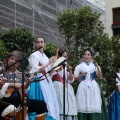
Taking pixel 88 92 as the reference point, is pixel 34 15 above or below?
above

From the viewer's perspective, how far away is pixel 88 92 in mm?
5633

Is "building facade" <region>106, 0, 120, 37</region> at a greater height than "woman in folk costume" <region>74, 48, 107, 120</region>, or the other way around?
"building facade" <region>106, 0, 120, 37</region>

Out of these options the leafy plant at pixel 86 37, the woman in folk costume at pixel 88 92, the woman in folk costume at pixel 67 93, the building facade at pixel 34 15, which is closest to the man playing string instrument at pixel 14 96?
the woman in folk costume at pixel 67 93

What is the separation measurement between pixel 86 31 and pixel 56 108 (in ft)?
11.8

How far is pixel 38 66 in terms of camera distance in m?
4.82

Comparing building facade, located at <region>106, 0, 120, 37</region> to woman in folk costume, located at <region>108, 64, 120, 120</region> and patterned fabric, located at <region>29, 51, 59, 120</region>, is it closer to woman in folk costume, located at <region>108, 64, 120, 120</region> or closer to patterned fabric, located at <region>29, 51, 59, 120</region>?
woman in folk costume, located at <region>108, 64, 120, 120</region>

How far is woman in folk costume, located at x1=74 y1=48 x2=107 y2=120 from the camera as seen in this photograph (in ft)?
18.3

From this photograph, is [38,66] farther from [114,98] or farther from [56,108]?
[114,98]

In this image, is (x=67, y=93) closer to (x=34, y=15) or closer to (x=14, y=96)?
(x=14, y=96)

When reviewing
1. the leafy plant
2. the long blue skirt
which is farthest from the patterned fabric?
the leafy plant

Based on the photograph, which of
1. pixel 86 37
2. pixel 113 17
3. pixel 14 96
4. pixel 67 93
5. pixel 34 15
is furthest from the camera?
pixel 113 17

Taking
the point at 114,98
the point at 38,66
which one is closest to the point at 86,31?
the point at 114,98

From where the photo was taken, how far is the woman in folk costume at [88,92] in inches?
220

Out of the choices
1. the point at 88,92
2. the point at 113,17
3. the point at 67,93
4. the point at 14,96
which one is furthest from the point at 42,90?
the point at 113,17
